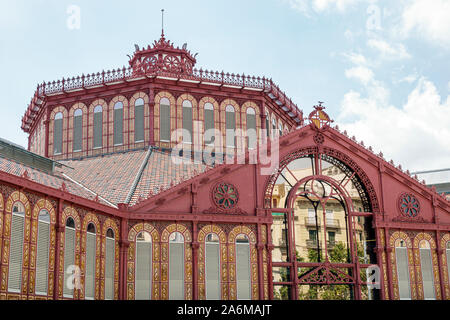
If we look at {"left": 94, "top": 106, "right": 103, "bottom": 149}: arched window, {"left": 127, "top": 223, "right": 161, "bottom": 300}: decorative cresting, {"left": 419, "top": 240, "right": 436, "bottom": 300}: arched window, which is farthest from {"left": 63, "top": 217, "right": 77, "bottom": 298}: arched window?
{"left": 419, "top": 240, "right": 436, "bottom": 300}: arched window

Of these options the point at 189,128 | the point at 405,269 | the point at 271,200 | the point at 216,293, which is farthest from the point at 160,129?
the point at 405,269

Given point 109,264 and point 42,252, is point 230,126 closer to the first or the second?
point 109,264

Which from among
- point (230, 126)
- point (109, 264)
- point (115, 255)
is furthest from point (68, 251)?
point (230, 126)

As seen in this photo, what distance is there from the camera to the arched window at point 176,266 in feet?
126

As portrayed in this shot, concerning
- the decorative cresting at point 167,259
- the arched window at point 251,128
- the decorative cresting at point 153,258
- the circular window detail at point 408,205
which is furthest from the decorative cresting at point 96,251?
the circular window detail at point 408,205

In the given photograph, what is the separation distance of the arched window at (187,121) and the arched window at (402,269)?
52.7 feet

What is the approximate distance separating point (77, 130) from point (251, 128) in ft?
41.8

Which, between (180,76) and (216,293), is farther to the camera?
(180,76)

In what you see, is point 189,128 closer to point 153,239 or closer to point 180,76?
point 180,76

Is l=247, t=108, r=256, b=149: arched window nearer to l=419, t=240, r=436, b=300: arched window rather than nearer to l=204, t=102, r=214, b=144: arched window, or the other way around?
l=204, t=102, r=214, b=144: arched window

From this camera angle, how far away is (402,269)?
1689 inches

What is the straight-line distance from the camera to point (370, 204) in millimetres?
43875
